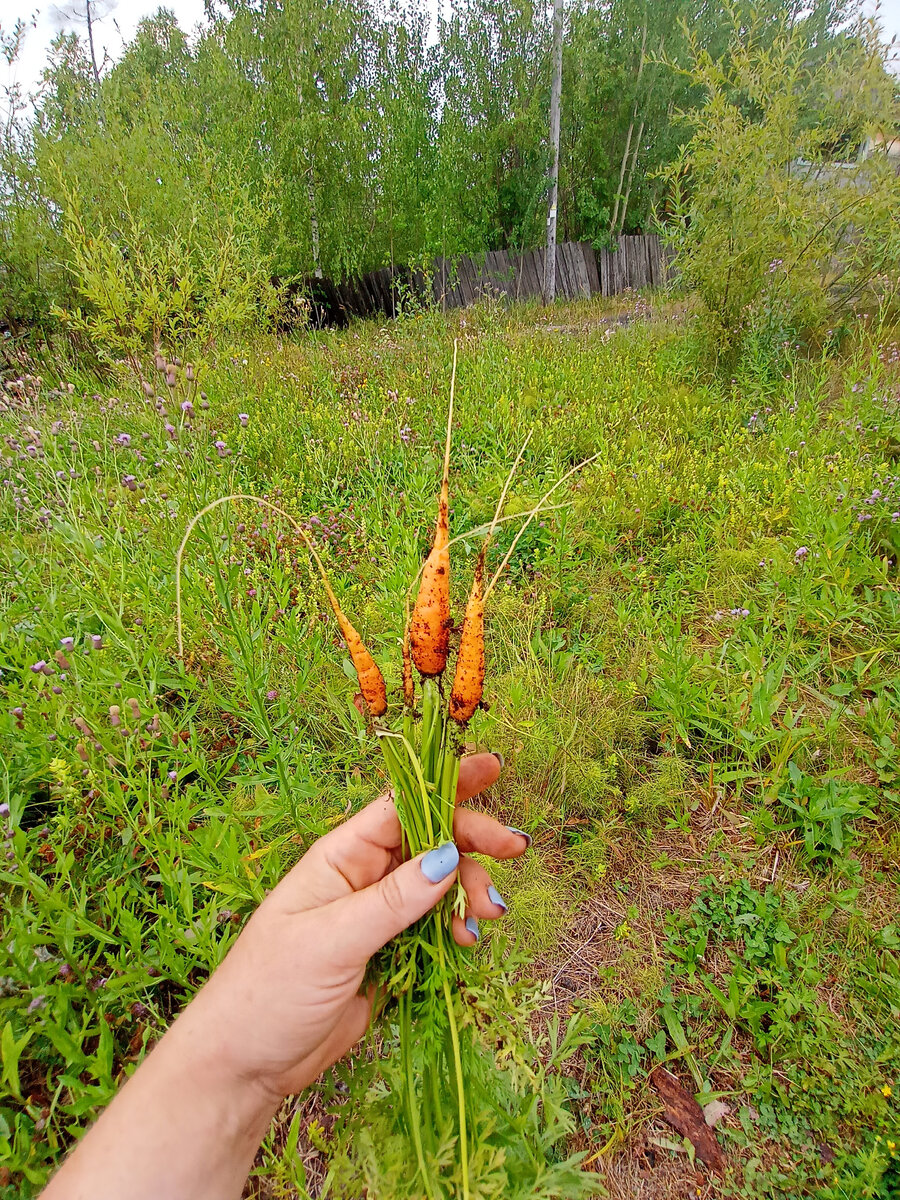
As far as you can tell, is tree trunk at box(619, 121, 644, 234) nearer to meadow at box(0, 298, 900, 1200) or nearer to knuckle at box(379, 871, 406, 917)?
meadow at box(0, 298, 900, 1200)

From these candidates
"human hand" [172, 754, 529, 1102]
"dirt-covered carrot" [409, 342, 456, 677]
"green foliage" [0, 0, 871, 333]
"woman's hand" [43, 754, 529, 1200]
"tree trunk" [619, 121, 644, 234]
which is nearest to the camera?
"woman's hand" [43, 754, 529, 1200]

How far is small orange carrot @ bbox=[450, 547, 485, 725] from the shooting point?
1.08 meters

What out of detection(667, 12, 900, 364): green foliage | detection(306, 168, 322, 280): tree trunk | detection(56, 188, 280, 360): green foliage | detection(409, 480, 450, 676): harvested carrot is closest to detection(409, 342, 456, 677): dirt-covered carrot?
detection(409, 480, 450, 676): harvested carrot

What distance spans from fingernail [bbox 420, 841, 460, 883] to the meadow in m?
0.22

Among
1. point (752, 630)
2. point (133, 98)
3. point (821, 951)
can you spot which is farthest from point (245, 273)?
point (133, 98)

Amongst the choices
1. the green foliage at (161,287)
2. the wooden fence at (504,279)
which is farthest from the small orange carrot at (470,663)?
the wooden fence at (504,279)

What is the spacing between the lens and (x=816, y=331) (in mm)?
5180

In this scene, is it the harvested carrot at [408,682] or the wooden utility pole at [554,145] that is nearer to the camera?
the harvested carrot at [408,682]

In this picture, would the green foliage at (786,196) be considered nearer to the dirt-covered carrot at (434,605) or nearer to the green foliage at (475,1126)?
the dirt-covered carrot at (434,605)

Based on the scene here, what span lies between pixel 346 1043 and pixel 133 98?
15205 millimetres

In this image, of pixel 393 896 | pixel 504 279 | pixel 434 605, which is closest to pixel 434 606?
pixel 434 605

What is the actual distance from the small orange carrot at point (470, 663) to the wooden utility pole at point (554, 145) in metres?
15.0

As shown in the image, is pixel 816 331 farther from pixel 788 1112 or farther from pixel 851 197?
pixel 788 1112

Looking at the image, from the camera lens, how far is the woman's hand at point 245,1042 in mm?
835
